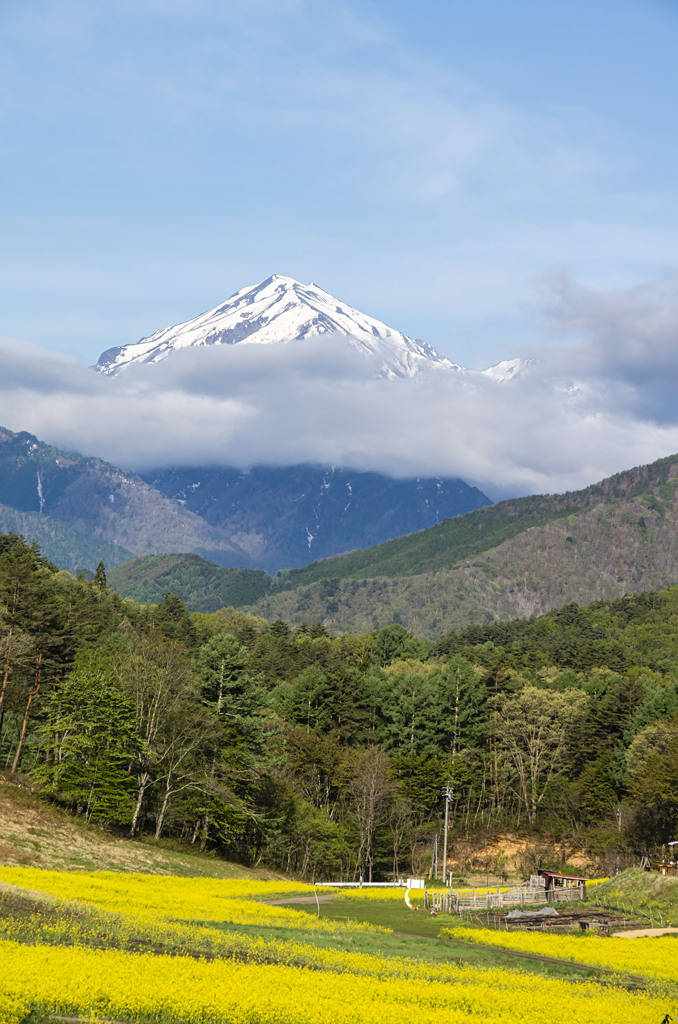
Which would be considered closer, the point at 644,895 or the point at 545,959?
the point at 545,959

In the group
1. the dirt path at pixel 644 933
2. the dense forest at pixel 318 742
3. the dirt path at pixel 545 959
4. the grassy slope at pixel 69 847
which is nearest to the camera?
the dirt path at pixel 545 959

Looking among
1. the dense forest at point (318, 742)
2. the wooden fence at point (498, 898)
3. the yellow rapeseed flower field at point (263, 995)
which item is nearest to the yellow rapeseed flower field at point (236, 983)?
the yellow rapeseed flower field at point (263, 995)

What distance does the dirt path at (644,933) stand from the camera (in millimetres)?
51312

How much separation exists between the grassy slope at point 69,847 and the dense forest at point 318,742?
5.35 meters

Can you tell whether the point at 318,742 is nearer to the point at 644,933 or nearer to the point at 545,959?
the point at 644,933

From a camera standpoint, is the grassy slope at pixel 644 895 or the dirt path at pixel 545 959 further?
the grassy slope at pixel 644 895

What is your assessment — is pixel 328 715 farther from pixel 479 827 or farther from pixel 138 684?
pixel 138 684

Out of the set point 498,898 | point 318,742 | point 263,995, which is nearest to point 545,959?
point 263,995

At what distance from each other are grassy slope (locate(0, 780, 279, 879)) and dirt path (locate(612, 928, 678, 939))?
31.1m

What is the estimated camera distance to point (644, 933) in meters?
52.8

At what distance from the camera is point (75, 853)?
61.4 meters

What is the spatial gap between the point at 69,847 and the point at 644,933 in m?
35.4

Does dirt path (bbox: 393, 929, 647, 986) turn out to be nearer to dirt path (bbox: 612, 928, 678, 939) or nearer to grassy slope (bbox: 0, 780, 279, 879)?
dirt path (bbox: 612, 928, 678, 939)

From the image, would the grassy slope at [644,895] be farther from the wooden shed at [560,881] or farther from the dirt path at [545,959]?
the dirt path at [545,959]
